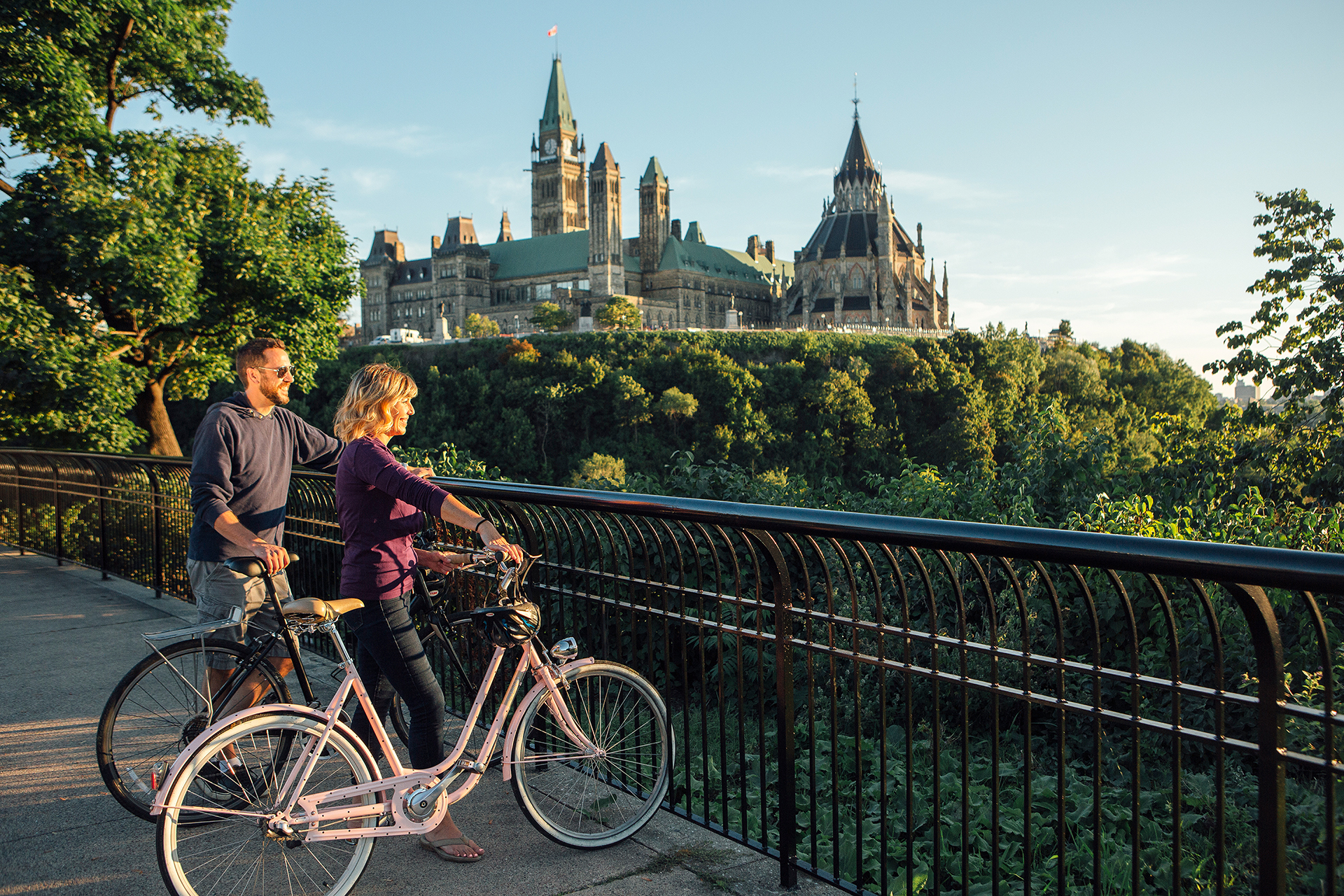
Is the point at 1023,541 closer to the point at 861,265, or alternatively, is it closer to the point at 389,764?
the point at 389,764

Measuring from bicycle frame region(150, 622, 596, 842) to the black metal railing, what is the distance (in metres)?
0.49

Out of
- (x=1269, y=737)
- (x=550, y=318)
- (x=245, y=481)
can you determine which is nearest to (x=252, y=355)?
(x=245, y=481)

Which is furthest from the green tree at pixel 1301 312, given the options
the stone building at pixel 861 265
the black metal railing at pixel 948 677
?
the stone building at pixel 861 265

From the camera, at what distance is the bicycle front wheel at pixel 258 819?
298cm

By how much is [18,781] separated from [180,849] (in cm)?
174

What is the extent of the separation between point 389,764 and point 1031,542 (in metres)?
2.35

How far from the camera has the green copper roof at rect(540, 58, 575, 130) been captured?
137 meters

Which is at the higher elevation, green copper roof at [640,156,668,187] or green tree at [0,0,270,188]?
green copper roof at [640,156,668,187]

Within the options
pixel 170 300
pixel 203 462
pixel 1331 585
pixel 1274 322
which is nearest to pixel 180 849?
pixel 203 462

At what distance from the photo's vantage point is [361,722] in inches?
144

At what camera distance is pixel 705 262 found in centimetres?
12481

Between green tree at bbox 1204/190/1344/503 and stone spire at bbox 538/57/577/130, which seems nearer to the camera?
green tree at bbox 1204/190/1344/503

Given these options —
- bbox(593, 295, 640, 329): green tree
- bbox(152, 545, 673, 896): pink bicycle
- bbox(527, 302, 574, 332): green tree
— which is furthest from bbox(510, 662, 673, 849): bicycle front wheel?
bbox(527, 302, 574, 332): green tree

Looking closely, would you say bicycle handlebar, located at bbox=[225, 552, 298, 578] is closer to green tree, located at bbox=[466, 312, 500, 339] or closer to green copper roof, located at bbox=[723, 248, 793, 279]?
green tree, located at bbox=[466, 312, 500, 339]
